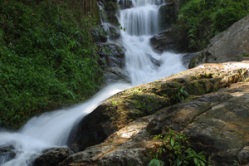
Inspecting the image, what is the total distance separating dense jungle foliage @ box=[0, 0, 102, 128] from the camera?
806cm

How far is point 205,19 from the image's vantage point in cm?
1574

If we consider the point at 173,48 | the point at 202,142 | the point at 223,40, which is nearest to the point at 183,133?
the point at 202,142

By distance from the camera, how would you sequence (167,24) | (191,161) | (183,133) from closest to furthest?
(191,161), (183,133), (167,24)

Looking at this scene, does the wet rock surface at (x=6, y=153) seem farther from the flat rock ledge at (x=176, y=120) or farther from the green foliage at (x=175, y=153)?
the green foliage at (x=175, y=153)

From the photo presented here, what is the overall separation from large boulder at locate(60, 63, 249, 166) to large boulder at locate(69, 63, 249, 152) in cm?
3

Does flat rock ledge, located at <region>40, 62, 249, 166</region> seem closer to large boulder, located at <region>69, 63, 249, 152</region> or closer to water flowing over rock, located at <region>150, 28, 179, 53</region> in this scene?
large boulder, located at <region>69, 63, 249, 152</region>

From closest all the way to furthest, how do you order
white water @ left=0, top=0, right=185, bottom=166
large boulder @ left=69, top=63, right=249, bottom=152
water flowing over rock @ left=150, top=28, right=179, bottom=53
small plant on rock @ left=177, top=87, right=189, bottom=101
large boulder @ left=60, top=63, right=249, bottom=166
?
large boulder @ left=60, top=63, right=249, bottom=166 → large boulder @ left=69, top=63, right=249, bottom=152 → small plant on rock @ left=177, top=87, right=189, bottom=101 → white water @ left=0, top=0, right=185, bottom=166 → water flowing over rock @ left=150, top=28, right=179, bottom=53

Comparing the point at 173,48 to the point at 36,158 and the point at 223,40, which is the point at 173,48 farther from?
the point at 36,158

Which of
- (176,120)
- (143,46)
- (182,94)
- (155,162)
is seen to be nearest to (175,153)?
(155,162)

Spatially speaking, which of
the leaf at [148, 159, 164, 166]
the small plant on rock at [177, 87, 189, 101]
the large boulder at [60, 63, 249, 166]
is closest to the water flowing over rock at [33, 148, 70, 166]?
the large boulder at [60, 63, 249, 166]

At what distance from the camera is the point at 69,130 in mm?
6891

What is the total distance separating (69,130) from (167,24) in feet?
44.1

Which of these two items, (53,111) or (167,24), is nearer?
(53,111)

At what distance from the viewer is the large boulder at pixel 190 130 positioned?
410 cm
